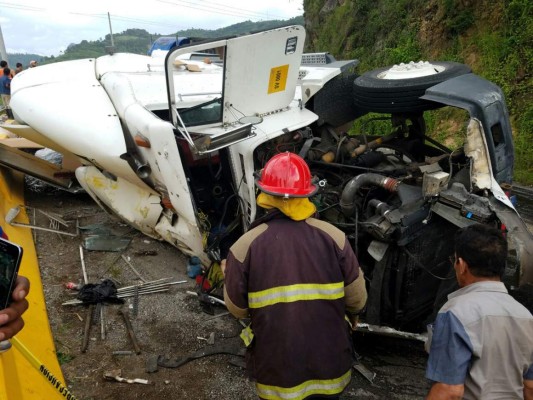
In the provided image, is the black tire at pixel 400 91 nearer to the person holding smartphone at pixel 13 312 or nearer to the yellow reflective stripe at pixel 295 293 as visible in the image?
the yellow reflective stripe at pixel 295 293

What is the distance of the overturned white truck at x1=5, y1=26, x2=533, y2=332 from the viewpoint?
9.74 ft

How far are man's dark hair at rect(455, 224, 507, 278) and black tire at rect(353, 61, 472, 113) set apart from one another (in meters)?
1.82

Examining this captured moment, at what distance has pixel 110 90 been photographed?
14.1 ft

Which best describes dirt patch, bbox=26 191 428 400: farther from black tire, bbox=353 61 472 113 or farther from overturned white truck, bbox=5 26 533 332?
black tire, bbox=353 61 472 113

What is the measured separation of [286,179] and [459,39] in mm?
8703

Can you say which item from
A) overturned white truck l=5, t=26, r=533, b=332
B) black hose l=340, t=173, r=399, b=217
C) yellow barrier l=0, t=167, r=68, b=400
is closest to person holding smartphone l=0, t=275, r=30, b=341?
yellow barrier l=0, t=167, r=68, b=400

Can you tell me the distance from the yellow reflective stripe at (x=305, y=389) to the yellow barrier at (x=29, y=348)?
0.98m

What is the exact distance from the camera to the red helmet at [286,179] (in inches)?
80.8

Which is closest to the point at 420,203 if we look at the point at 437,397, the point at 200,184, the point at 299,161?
the point at 299,161

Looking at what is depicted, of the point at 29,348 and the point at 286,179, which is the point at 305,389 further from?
the point at 29,348

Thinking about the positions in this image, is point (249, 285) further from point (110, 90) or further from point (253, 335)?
point (110, 90)

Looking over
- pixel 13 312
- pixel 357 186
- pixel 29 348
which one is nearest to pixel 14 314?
pixel 13 312

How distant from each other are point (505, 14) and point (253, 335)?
27.6 ft

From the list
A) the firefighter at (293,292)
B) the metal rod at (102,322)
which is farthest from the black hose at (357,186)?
the metal rod at (102,322)
